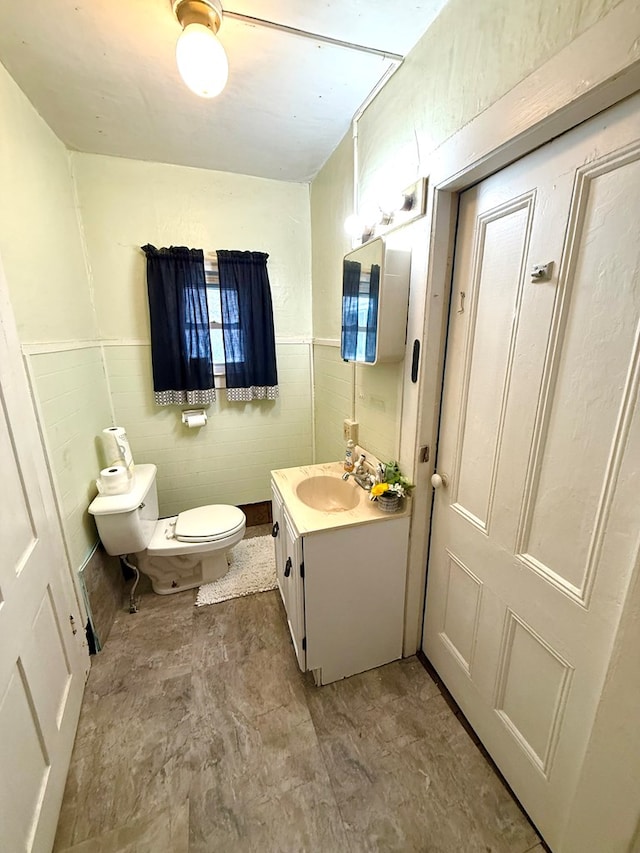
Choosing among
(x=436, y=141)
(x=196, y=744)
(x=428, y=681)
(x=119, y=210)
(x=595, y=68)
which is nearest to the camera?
(x=595, y=68)

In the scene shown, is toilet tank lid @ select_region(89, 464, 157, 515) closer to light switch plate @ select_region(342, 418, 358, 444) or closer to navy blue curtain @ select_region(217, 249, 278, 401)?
navy blue curtain @ select_region(217, 249, 278, 401)

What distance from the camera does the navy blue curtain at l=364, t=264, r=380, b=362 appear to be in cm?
130

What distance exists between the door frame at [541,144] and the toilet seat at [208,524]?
50.0 inches

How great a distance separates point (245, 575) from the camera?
2119 mm

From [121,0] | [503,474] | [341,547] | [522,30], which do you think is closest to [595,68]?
[522,30]

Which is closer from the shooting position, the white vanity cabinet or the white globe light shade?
the white globe light shade

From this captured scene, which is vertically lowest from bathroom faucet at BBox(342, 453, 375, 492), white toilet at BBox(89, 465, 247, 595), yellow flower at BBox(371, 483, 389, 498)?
white toilet at BBox(89, 465, 247, 595)

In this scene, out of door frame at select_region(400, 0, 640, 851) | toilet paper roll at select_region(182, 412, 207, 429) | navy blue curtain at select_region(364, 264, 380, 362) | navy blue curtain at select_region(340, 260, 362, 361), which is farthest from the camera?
toilet paper roll at select_region(182, 412, 207, 429)

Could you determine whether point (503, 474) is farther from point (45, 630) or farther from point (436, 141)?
point (45, 630)

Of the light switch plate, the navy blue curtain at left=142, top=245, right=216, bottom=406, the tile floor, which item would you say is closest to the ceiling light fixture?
the navy blue curtain at left=142, top=245, right=216, bottom=406

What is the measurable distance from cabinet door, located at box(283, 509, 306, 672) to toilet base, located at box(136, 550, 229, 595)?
68 centimetres

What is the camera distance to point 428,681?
1471mm

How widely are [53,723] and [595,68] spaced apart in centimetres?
225

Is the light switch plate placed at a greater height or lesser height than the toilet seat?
greater
